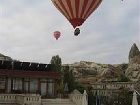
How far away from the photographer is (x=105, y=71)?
7588 cm

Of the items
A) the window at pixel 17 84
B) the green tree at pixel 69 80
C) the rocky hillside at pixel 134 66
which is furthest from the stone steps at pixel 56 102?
the rocky hillside at pixel 134 66

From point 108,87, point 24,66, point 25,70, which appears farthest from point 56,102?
point 108,87

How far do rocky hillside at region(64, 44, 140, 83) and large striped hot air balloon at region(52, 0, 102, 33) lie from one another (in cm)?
4560

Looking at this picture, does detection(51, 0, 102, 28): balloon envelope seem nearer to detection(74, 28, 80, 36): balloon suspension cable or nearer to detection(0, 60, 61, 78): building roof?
detection(74, 28, 80, 36): balloon suspension cable

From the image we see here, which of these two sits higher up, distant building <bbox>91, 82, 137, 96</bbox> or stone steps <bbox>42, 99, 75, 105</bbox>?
distant building <bbox>91, 82, 137, 96</bbox>

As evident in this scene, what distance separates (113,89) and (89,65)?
22219mm

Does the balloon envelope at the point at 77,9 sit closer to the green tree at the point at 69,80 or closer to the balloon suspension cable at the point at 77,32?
the balloon suspension cable at the point at 77,32

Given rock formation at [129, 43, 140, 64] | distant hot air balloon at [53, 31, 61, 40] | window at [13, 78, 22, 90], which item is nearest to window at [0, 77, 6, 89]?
window at [13, 78, 22, 90]

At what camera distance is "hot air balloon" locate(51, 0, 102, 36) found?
25.7 metres

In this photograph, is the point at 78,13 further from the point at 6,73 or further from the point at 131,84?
the point at 131,84

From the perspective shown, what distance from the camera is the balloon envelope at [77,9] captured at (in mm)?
25703

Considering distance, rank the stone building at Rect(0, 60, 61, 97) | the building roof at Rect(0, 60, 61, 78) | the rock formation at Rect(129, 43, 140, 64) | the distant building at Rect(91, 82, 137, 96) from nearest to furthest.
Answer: the stone building at Rect(0, 60, 61, 97), the building roof at Rect(0, 60, 61, 78), the distant building at Rect(91, 82, 137, 96), the rock formation at Rect(129, 43, 140, 64)

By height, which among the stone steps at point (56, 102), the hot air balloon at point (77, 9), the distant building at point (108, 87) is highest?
the hot air balloon at point (77, 9)

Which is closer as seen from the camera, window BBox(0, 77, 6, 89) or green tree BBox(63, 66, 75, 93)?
window BBox(0, 77, 6, 89)
